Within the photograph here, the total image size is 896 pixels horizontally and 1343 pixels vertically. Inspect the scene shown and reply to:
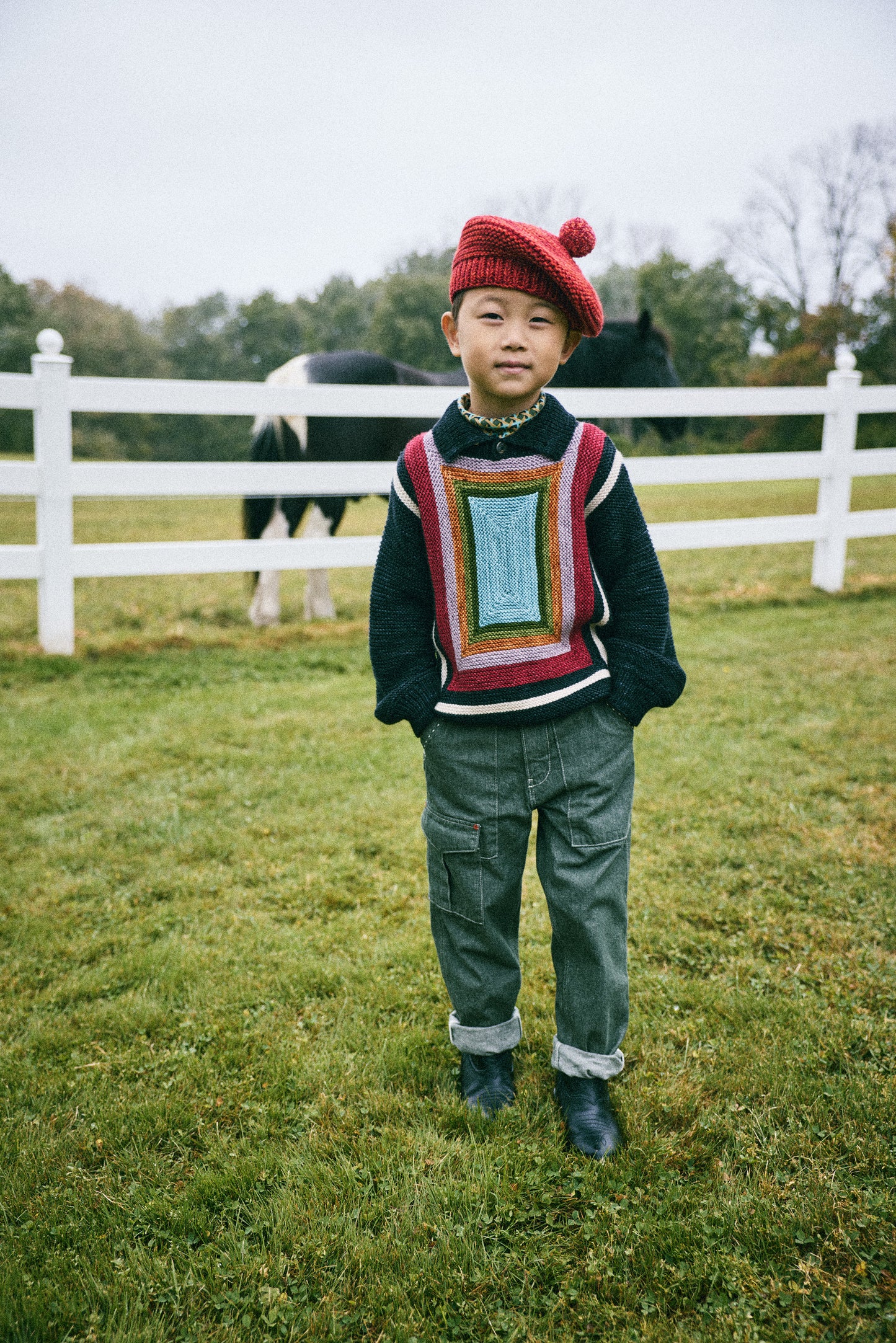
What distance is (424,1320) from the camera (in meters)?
1.40

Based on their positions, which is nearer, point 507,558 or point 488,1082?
point 507,558

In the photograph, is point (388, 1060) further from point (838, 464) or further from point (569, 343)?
point (838, 464)

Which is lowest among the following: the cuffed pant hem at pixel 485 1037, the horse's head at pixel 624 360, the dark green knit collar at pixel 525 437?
the cuffed pant hem at pixel 485 1037

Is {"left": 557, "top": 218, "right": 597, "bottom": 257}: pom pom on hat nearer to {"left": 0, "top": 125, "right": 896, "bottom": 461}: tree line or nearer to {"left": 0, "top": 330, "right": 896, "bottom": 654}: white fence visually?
{"left": 0, "top": 330, "right": 896, "bottom": 654}: white fence

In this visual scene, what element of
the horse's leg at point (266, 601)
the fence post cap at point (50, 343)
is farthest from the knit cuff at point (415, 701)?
the horse's leg at point (266, 601)

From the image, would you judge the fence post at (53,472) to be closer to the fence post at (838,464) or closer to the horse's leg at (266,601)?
the horse's leg at (266,601)

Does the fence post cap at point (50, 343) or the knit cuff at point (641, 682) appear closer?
the knit cuff at point (641, 682)

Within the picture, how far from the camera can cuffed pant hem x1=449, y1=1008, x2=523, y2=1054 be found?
6.14ft

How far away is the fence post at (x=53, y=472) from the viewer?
489cm

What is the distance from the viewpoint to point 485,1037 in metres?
1.87

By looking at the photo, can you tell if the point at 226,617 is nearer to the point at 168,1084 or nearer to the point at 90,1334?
the point at 168,1084

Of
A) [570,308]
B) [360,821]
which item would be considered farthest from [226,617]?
[570,308]

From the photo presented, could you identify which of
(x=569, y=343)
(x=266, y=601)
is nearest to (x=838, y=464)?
(x=266, y=601)

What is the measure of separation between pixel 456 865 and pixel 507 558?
1.92 feet
